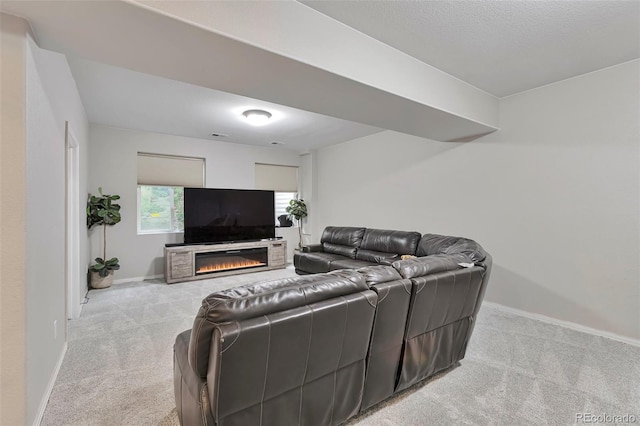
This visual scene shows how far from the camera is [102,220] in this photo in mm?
4523

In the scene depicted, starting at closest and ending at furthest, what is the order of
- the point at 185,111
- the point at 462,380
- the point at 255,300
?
1. the point at 255,300
2. the point at 462,380
3. the point at 185,111

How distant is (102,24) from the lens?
1.61m

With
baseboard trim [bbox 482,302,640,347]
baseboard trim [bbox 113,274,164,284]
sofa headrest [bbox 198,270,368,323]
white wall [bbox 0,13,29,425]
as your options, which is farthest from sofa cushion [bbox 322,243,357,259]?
white wall [bbox 0,13,29,425]

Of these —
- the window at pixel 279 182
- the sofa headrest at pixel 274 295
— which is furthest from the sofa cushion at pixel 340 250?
the sofa headrest at pixel 274 295

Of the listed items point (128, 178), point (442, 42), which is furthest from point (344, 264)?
point (128, 178)

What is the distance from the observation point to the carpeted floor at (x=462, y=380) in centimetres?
181

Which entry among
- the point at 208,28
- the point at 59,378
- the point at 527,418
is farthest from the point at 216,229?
the point at 527,418

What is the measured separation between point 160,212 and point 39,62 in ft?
12.8

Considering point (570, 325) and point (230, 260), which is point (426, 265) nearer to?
point (570, 325)

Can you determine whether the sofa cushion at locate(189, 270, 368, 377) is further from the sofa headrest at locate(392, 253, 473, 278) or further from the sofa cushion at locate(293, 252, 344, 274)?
the sofa cushion at locate(293, 252, 344, 274)

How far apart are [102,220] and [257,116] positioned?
9.41 ft

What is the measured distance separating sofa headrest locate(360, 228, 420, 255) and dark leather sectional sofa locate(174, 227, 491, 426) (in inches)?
71.9

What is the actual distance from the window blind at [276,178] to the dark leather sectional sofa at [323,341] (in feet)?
16.2

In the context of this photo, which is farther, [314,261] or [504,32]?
[314,261]
